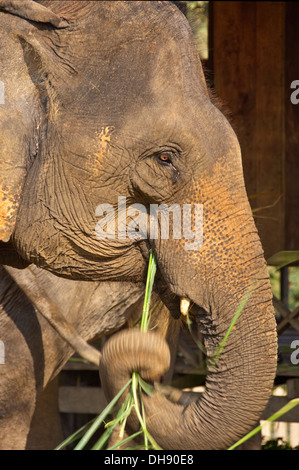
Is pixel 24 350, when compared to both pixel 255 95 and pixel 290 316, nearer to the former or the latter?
pixel 290 316

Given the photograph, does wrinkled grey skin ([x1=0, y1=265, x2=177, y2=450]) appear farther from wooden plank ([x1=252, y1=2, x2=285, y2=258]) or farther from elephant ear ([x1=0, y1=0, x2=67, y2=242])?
wooden plank ([x1=252, y1=2, x2=285, y2=258])

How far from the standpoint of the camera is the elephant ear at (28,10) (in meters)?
2.18

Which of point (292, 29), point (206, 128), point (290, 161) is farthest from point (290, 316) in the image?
point (206, 128)

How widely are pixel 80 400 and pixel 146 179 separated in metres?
2.28

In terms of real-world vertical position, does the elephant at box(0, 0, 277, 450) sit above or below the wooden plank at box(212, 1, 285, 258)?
below

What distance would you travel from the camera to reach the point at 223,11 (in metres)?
4.75

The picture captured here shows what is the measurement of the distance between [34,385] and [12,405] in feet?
0.33

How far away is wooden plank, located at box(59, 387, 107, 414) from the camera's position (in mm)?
4238

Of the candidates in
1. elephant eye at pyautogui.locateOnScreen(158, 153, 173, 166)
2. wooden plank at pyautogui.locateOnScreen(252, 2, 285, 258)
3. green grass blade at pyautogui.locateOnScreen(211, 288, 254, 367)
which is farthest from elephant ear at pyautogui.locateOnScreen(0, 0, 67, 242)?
wooden plank at pyautogui.locateOnScreen(252, 2, 285, 258)

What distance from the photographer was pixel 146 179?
2205mm

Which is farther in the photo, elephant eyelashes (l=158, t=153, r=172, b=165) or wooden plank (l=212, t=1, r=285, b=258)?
wooden plank (l=212, t=1, r=285, b=258)

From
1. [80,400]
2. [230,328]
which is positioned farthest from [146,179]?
[80,400]

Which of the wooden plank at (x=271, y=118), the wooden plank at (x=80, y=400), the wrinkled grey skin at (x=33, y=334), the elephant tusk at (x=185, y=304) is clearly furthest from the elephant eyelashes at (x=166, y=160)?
the wooden plank at (x=271, y=118)
